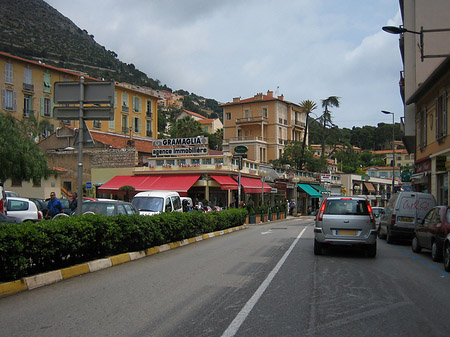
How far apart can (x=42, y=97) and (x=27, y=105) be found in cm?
216

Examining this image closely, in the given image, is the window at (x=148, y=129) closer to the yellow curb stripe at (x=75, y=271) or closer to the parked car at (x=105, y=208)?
the parked car at (x=105, y=208)

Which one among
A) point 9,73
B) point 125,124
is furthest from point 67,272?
point 125,124

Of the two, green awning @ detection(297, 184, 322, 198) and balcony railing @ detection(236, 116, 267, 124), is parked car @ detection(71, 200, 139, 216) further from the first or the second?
balcony railing @ detection(236, 116, 267, 124)

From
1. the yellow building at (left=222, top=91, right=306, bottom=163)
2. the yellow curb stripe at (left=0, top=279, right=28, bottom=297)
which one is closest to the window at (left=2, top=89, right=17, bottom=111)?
the yellow building at (left=222, top=91, right=306, bottom=163)

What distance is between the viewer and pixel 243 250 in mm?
14406

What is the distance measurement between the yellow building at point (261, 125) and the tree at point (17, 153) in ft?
143

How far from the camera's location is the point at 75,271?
30.3 ft

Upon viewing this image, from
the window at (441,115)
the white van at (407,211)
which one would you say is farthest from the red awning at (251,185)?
the white van at (407,211)

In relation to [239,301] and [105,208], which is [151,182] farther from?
[239,301]

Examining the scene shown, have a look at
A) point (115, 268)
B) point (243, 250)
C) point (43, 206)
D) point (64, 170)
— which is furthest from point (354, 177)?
point (115, 268)

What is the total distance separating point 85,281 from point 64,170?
3435 centimetres

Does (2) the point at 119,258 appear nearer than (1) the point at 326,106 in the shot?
Yes

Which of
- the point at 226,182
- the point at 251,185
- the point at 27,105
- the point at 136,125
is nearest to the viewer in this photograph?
the point at 226,182

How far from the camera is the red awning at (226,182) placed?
35.4m
